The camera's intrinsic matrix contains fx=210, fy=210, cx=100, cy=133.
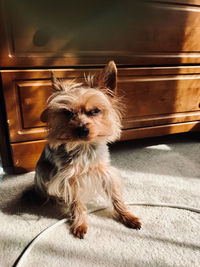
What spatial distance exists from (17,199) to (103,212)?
43 centimetres

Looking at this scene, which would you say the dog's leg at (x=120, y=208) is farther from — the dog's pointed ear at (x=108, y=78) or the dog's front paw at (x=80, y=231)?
the dog's pointed ear at (x=108, y=78)

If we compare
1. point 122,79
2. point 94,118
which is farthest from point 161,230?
point 122,79

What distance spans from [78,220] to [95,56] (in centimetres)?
82

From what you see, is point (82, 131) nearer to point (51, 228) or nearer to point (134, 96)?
point (51, 228)

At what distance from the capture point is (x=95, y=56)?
1129 millimetres

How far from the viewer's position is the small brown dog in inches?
31.7

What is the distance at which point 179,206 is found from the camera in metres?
0.94

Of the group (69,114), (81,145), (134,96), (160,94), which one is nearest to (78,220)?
(81,145)

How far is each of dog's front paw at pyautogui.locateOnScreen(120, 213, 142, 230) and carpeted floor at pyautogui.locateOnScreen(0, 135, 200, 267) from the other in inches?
0.7

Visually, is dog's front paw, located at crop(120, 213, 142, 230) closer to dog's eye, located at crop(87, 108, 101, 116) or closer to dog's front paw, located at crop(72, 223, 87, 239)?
dog's front paw, located at crop(72, 223, 87, 239)

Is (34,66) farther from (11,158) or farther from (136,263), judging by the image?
(136,263)

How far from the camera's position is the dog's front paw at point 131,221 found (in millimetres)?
845

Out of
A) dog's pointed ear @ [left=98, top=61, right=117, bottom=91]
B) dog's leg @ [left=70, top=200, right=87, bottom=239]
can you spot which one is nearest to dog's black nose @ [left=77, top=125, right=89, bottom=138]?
dog's pointed ear @ [left=98, top=61, right=117, bottom=91]

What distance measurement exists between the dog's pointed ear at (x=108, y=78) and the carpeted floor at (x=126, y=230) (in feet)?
1.79
